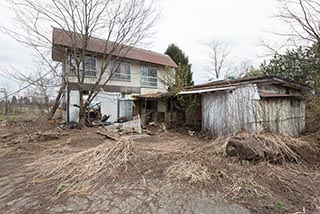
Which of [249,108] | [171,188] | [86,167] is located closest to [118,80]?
[249,108]

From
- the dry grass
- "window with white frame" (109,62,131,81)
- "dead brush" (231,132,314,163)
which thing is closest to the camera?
the dry grass

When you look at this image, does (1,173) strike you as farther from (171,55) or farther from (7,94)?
(171,55)

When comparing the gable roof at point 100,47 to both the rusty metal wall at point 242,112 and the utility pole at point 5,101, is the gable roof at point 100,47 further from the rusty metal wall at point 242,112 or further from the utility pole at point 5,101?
the rusty metal wall at point 242,112

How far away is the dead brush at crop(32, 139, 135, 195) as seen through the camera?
385 centimetres

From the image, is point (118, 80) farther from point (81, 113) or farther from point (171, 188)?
point (171, 188)

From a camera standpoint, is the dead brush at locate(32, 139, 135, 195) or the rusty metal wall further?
the rusty metal wall

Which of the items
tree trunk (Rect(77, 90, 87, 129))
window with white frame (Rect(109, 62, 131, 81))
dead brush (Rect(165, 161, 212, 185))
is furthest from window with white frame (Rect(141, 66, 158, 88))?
dead brush (Rect(165, 161, 212, 185))

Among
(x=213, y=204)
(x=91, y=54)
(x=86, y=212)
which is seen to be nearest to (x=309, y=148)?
(x=213, y=204)

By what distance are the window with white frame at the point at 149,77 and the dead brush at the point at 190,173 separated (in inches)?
474

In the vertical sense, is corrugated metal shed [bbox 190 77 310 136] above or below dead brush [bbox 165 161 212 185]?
above

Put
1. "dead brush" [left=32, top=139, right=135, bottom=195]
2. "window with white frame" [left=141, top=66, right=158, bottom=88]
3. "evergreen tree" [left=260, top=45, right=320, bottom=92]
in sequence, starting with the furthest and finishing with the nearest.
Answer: "window with white frame" [left=141, top=66, right=158, bottom=88]
"evergreen tree" [left=260, top=45, right=320, bottom=92]
"dead brush" [left=32, top=139, right=135, bottom=195]

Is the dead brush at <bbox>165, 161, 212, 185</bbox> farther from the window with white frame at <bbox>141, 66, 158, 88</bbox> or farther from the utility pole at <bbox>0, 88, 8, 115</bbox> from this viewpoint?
the utility pole at <bbox>0, 88, 8, 115</bbox>

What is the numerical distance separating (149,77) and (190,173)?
42.7ft

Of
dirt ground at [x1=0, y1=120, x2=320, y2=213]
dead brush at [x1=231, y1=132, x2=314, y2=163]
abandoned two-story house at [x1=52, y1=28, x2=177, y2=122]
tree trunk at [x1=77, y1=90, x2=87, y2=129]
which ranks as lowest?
dirt ground at [x1=0, y1=120, x2=320, y2=213]
